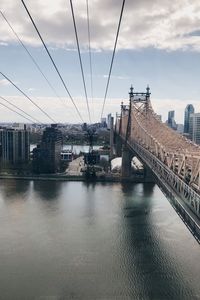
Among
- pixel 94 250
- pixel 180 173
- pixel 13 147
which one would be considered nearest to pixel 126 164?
pixel 13 147

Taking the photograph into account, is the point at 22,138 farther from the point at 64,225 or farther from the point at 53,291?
the point at 53,291

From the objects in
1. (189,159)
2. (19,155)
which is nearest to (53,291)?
(189,159)

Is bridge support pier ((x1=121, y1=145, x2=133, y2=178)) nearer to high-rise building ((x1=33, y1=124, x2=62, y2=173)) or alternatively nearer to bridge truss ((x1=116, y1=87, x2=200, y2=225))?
bridge truss ((x1=116, y1=87, x2=200, y2=225))

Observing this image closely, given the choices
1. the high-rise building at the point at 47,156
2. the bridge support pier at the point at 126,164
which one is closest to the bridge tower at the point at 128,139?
the bridge support pier at the point at 126,164

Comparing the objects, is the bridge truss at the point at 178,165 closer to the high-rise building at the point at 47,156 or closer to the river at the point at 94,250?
the river at the point at 94,250

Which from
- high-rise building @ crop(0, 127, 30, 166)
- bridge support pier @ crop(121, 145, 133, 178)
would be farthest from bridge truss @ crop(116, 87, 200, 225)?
high-rise building @ crop(0, 127, 30, 166)

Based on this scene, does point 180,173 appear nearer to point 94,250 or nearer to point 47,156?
point 94,250
